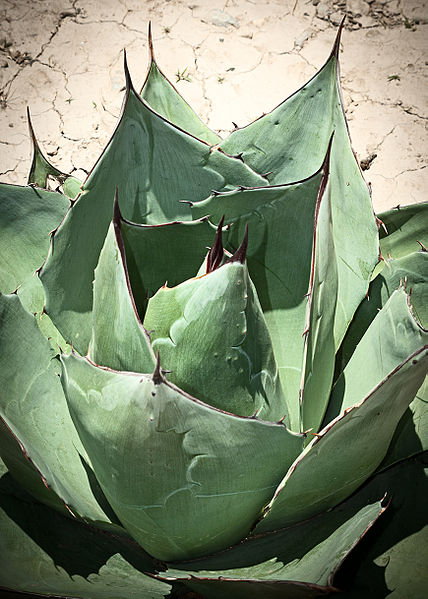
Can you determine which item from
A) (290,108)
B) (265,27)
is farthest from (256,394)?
(265,27)

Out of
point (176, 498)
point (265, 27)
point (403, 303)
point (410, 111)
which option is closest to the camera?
point (176, 498)

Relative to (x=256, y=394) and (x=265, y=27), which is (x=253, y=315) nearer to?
(x=256, y=394)

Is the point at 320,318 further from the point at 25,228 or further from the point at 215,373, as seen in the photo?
the point at 25,228

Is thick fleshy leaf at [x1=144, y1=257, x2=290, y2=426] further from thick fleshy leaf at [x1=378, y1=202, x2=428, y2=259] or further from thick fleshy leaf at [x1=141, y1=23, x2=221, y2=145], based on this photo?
thick fleshy leaf at [x1=141, y1=23, x2=221, y2=145]

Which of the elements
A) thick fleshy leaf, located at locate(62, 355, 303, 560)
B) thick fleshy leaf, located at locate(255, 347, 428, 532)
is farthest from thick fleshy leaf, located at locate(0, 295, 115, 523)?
thick fleshy leaf, located at locate(255, 347, 428, 532)

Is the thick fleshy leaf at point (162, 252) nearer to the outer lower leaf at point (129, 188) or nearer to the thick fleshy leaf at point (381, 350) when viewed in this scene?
the outer lower leaf at point (129, 188)

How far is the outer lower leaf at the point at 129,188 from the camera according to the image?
3.69 feet

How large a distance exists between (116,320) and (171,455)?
0.75ft

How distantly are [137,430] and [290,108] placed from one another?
810mm

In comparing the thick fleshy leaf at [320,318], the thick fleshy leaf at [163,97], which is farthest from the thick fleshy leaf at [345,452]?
the thick fleshy leaf at [163,97]

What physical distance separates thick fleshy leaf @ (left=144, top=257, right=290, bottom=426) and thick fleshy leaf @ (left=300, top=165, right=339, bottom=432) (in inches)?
3.0

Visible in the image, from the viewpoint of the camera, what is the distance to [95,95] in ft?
8.57

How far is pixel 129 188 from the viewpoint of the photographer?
3.97 ft

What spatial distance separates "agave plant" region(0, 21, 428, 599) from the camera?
884 mm
